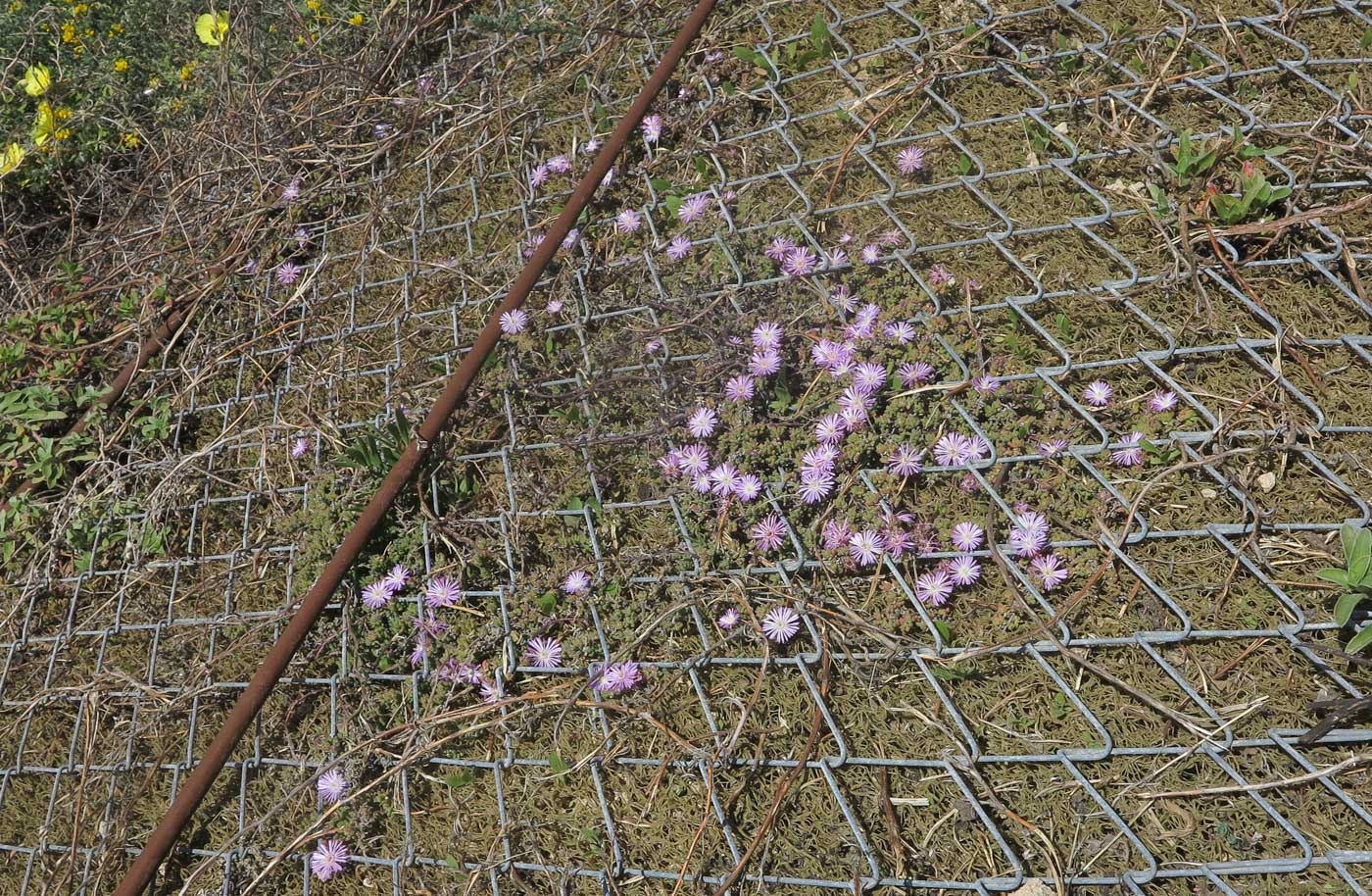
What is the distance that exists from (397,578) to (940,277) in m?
1.47

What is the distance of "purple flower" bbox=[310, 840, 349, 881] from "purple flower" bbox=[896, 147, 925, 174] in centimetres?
209

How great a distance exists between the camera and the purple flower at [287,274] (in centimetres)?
315

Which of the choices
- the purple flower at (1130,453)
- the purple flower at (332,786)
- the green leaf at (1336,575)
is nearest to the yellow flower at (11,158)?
the purple flower at (332,786)

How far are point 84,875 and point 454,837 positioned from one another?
90 cm

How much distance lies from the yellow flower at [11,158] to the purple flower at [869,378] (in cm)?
308

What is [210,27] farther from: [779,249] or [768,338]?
[768,338]

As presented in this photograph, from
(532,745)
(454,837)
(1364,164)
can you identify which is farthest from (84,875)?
(1364,164)

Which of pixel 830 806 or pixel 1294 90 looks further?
pixel 1294 90

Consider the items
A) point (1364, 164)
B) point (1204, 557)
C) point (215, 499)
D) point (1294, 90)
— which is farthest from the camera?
point (215, 499)

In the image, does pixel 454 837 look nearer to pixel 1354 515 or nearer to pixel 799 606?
pixel 799 606

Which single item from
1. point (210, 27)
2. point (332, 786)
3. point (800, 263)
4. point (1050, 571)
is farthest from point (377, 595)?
point (210, 27)

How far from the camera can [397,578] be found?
2.36 metres

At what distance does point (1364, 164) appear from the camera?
2281 mm

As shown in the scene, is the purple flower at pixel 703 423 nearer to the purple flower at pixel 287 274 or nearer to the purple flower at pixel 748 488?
the purple flower at pixel 748 488
